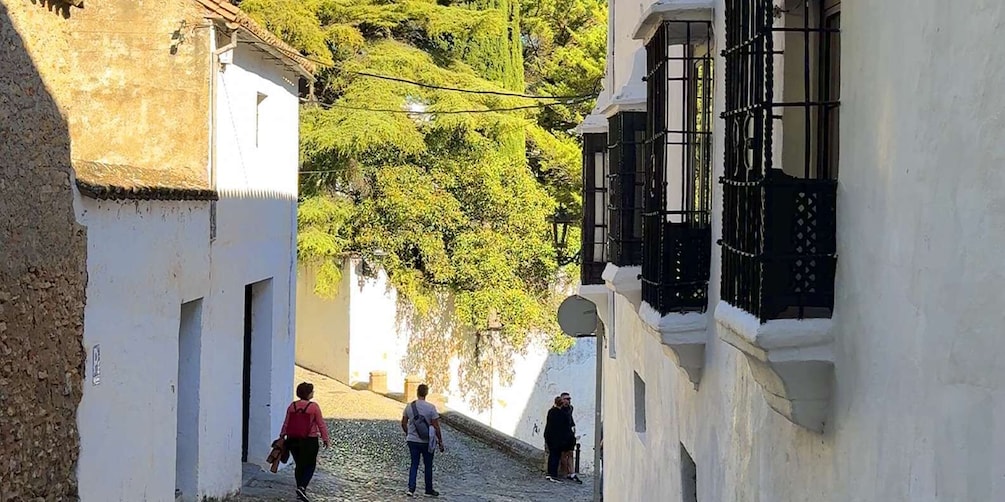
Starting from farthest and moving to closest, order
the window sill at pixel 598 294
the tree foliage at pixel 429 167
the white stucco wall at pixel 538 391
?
the white stucco wall at pixel 538 391 → the tree foliage at pixel 429 167 → the window sill at pixel 598 294

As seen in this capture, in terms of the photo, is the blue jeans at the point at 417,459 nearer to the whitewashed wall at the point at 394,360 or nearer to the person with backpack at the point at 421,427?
the person with backpack at the point at 421,427

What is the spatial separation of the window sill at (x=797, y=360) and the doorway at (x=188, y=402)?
8.84 meters

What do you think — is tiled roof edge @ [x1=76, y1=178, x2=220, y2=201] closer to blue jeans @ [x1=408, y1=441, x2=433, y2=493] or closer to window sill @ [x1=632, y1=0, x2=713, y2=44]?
window sill @ [x1=632, y1=0, x2=713, y2=44]

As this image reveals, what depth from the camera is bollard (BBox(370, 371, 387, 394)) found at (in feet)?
86.4

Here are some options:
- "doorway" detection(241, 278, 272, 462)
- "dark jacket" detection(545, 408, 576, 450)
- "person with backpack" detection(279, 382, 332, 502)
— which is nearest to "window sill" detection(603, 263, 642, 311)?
"person with backpack" detection(279, 382, 332, 502)

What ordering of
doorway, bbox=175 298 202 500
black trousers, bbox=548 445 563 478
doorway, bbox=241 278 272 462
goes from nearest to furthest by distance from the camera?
1. doorway, bbox=175 298 202 500
2. doorway, bbox=241 278 272 462
3. black trousers, bbox=548 445 563 478

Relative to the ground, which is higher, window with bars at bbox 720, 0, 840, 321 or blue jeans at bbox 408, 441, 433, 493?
window with bars at bbox 720, 0, 840, 321

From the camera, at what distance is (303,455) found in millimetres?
13758

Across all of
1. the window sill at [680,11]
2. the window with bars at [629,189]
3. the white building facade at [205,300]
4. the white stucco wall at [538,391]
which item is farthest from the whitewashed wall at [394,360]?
the window sill at [680,11]

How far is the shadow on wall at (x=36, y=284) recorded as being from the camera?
7059 mm

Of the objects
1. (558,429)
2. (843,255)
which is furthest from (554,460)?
(843,255)

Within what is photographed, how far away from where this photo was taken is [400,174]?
2611 cm

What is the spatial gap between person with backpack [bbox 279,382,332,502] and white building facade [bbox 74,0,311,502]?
73 cm

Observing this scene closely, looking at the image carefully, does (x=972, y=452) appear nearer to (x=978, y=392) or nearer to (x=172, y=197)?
(x=978, y=392)
